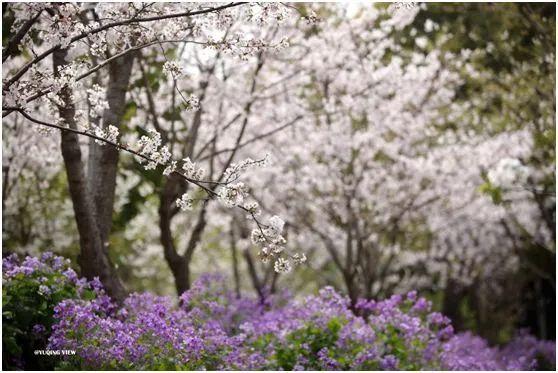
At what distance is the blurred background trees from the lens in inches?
334

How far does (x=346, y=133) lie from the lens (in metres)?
10.7

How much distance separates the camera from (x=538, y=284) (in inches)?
617

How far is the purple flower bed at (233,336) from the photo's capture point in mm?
5242

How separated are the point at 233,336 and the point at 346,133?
4663 mm

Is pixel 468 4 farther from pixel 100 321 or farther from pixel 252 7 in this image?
pixel 100 321

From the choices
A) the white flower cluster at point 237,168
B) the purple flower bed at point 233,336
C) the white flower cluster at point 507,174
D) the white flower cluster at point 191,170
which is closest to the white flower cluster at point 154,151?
the white flower cluster at point 191,170

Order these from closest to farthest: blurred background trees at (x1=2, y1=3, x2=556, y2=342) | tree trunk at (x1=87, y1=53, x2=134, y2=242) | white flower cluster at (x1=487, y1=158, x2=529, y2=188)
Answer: tree trunk at (x1=87, y1=53, x2=134, y2=242) < white flower cluster at (x1=487, y1=158, x2=529, y2=188) < blurred background trees at (x1=2, y1=3, x2=556, y2=342)

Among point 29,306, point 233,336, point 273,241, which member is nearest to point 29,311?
point 29,306

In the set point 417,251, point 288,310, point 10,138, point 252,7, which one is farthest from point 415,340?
point 417,251

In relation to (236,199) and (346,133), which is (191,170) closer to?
(236,199)

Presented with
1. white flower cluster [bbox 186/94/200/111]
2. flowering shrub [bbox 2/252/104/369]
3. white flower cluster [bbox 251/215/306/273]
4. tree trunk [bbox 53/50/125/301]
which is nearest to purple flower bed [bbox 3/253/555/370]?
flowering shrub [bbox 2/252/104/369]

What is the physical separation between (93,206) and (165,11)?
7.34ft

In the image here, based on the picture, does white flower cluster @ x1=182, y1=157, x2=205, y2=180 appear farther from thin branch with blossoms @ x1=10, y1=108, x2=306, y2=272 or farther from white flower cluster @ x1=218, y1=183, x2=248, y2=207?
white flower cluster @ x1=218, y1=183, x2=248, y2=207

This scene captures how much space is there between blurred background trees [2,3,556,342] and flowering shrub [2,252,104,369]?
4.31 feet
